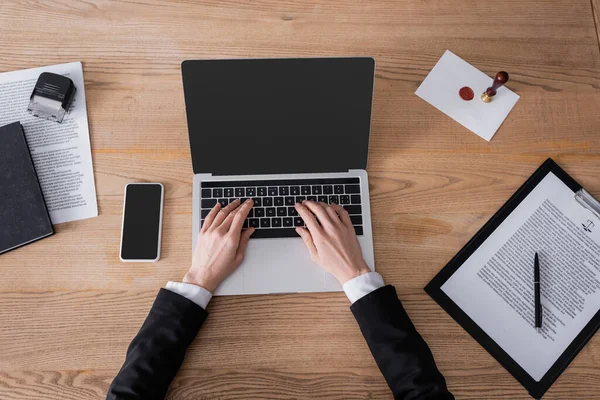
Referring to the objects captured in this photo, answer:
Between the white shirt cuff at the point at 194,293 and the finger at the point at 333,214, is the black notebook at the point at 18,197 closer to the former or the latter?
the white shirt cuff at the point at 194,293

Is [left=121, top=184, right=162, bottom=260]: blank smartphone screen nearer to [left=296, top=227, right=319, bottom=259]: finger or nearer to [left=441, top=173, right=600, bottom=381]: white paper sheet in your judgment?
[left=296, top=227, right=319, bottom=259]: finger

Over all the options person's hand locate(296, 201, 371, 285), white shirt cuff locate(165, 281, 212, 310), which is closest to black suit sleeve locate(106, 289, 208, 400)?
white shirt cuff locate(165, 281, 212, 310)

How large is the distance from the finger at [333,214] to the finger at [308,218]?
0.03m

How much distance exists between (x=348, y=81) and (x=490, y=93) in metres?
0.35

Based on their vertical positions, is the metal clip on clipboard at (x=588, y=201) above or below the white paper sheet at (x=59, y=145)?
above

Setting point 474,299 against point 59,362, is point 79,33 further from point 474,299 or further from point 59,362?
point 474,299

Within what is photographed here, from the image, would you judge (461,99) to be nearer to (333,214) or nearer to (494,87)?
(494,87)

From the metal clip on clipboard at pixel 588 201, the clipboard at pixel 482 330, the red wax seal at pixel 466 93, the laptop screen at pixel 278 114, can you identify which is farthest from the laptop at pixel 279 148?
the metal clip on clipboard at pixel 588 201

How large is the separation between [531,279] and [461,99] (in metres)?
0.40

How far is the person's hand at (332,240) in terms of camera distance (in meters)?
0.86

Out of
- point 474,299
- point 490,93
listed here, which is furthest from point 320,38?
point 474,299

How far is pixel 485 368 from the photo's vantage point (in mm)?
836

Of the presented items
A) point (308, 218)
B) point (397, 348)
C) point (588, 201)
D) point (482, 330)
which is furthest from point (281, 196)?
point (588, 201)

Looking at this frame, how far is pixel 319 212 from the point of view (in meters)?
0.89
